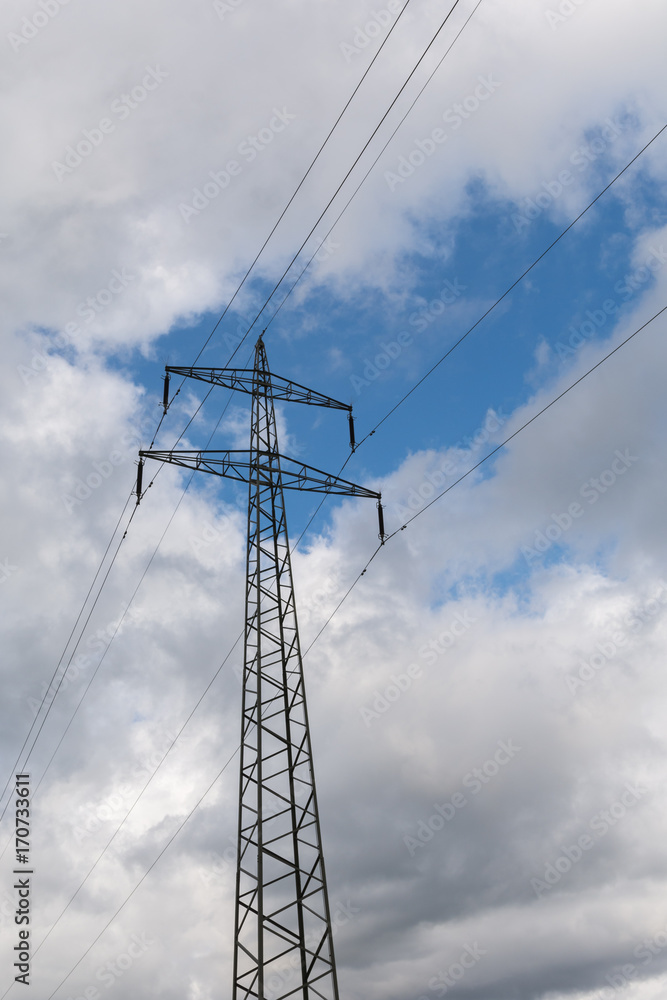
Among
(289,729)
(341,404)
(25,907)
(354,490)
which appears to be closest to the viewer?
(289,729)

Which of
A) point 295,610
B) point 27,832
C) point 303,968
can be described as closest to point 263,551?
point 295,610

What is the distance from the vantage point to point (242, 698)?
85.9 ft

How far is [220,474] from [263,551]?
10.5 ft

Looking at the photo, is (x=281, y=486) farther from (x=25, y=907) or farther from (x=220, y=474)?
(x=25, y=907)

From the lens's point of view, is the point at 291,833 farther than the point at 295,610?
No

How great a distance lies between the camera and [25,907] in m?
49.9

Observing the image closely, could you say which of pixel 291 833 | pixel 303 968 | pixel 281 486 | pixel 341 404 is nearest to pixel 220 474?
pixel 281 486

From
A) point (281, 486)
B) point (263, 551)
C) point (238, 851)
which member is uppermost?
point (281, 486)

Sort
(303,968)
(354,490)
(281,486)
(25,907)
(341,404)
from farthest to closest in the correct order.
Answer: (25,907), (341,404), (354,490), (281,486), (303,968)

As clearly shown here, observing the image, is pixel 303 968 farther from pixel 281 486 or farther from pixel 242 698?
pixel 281 486

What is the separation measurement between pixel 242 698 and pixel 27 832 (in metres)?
31.5

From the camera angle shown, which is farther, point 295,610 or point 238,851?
point 295,610

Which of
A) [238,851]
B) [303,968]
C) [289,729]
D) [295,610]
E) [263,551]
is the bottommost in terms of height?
[303,968]

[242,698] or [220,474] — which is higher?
[220,474]
